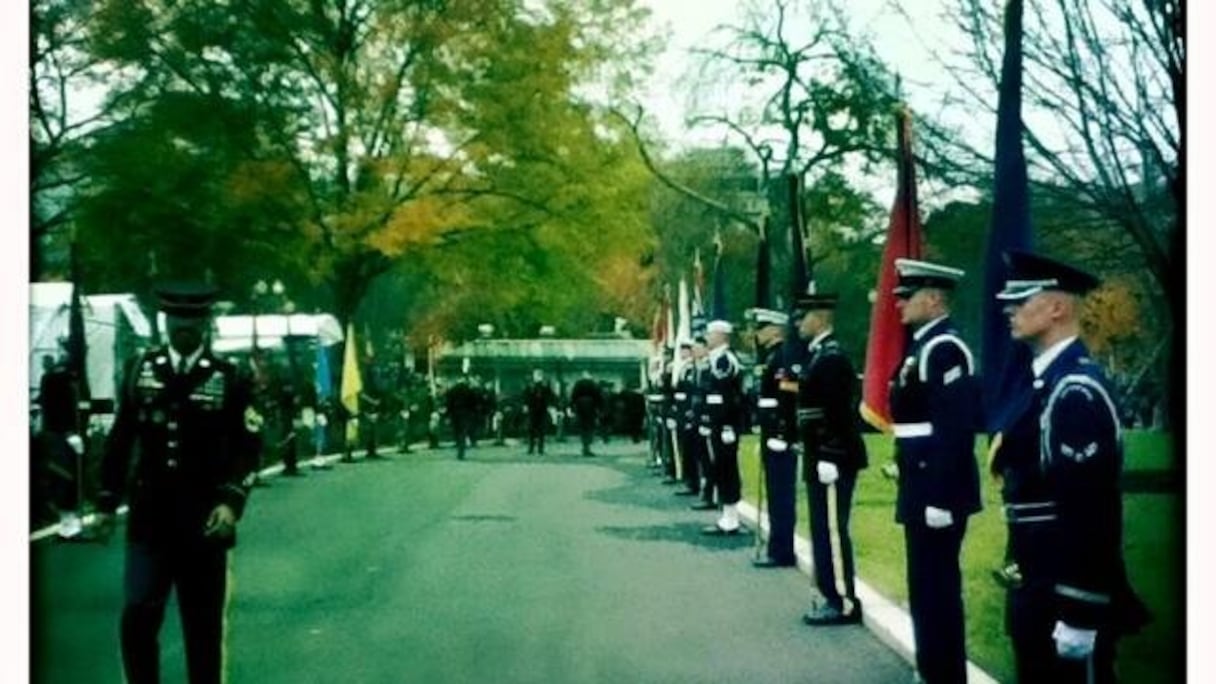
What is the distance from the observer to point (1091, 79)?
5395 mm

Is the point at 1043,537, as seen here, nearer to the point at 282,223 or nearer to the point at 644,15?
the point at 644,15

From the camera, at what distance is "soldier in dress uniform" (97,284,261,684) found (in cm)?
509

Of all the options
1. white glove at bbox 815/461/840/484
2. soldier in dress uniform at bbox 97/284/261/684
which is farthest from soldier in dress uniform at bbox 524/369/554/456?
soldier in dress uniform at bbox 97/284/261/684

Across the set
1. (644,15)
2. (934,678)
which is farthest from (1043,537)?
(644,15)

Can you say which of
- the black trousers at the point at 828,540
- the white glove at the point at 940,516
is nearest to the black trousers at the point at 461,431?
the black trousers at the point at 828,540

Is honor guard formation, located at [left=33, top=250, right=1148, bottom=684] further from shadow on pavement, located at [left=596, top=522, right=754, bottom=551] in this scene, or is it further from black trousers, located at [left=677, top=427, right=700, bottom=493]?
black trousers, located at [left=677, top=427, right=700, bottom=493]

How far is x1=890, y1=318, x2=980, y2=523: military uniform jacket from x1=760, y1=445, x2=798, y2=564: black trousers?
1065 mm

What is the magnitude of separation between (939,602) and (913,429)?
1.97 feet

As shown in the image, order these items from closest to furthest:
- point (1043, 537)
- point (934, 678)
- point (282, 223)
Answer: point (1043, 537), point (934, 678), point (282, 223)

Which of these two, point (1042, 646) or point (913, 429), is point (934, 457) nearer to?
point (913, 429)

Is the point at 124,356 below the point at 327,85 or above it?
below

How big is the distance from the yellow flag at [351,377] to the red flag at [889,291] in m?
1.83
